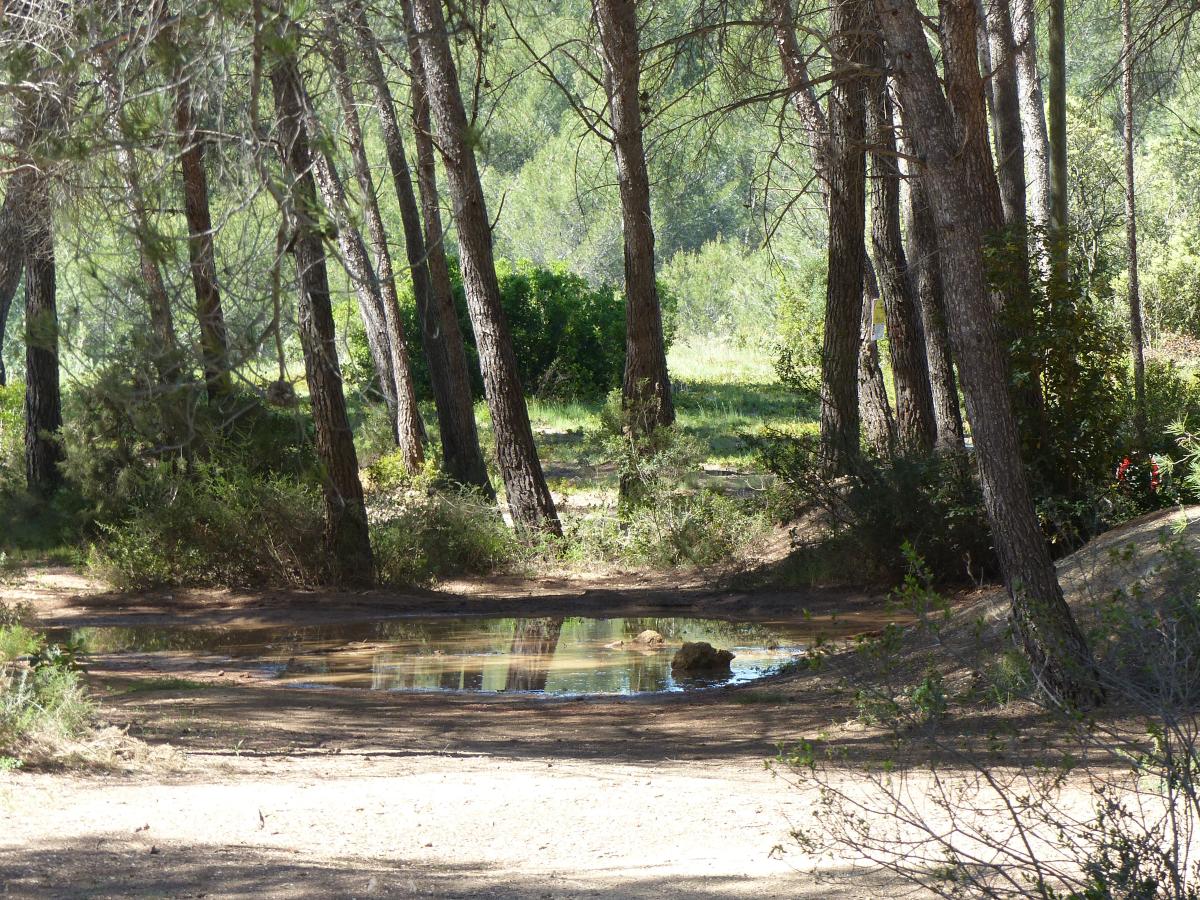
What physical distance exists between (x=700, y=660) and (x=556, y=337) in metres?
22.0

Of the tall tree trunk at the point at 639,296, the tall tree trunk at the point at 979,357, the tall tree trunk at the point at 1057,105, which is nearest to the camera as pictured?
the tall tree trunk at the point at 979,357

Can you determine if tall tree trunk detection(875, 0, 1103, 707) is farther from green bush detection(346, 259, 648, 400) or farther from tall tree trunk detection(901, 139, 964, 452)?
green bush detection(346, 259, 648, 400)

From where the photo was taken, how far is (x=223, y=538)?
15156mm

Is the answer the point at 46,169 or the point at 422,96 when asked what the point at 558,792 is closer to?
the point at 46,169

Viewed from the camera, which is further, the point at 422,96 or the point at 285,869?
the point at 422,96

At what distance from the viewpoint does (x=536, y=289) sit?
32219 mm

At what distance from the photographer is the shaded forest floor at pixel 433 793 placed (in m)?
5.01

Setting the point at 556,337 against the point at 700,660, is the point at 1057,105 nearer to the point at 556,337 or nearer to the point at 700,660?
the point at 700,660

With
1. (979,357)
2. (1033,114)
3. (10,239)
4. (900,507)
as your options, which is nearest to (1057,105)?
(1033,114)

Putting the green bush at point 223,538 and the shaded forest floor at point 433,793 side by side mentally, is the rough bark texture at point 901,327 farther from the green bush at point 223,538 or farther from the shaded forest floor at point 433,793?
the green bush at point 223,538

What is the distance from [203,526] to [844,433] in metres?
7.23

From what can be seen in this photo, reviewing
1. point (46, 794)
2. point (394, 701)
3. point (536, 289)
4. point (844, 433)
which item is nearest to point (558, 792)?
point (46, 794)

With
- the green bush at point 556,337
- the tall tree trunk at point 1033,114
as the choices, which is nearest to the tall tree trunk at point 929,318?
the tall tree trunk at point 1033,114

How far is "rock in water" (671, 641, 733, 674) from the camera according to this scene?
10.7 metres
